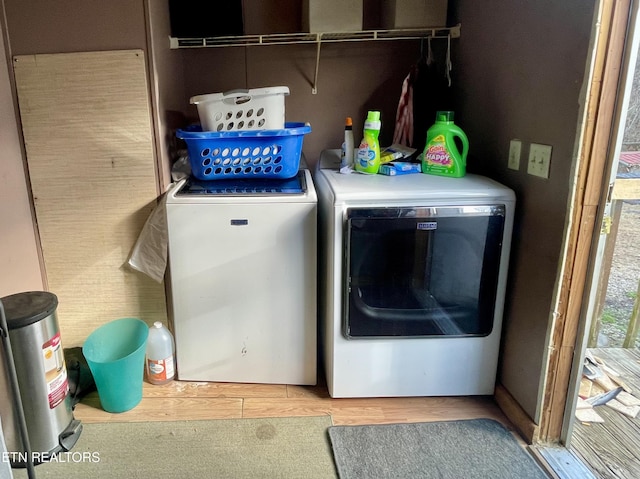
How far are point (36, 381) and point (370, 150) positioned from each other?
4.90 ft

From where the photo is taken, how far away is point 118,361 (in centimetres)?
168

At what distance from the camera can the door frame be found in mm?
1240

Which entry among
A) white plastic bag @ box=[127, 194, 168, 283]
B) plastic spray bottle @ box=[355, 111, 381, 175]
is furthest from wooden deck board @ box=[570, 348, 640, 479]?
white plastic bag @ box=[127, 194, 168, 283]

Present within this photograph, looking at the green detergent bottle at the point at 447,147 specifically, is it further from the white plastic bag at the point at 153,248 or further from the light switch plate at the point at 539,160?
the white plastic bag at the point at 153,248

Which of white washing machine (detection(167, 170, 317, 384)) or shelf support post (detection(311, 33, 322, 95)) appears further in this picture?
shelf support post (detection(311, 33, 322, 95))

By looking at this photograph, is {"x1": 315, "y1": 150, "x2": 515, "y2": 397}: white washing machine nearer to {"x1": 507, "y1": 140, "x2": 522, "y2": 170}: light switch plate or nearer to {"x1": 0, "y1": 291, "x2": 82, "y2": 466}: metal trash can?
{"x1": 507, "y1": 140, "x2": 522, "y2": 170}: light switch plate

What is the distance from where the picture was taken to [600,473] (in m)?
1.47

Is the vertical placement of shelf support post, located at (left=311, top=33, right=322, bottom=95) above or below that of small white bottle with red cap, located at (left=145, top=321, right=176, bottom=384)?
above

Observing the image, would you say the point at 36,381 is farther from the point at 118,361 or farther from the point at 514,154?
the point at 514,154

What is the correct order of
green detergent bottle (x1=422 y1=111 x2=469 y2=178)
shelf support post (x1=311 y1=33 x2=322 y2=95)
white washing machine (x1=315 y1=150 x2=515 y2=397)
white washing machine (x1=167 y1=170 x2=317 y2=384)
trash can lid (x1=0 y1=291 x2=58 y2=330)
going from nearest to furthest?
1. trash can lid (x1=0 y1=291 x2=58 y2=330)
2. white washing machine (x1=315 y1=150 x2=515 y2=397)
3. white washing machine (x1=167 y1=170 x2=317 y2=384)
4. green detergent bottle (x1=422 y1=111 x2=469 y2=178)
5. shelf support post (x1=311 y1=33 x2=322 y2=95)

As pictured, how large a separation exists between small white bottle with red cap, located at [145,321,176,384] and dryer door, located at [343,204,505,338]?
2.58ft

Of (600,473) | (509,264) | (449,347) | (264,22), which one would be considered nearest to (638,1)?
(509,264)

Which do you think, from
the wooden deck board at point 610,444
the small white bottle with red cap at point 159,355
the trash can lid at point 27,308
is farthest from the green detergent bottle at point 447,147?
the trash can lid at point 27,308

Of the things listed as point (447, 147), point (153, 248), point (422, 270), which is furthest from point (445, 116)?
point (153, 248)
